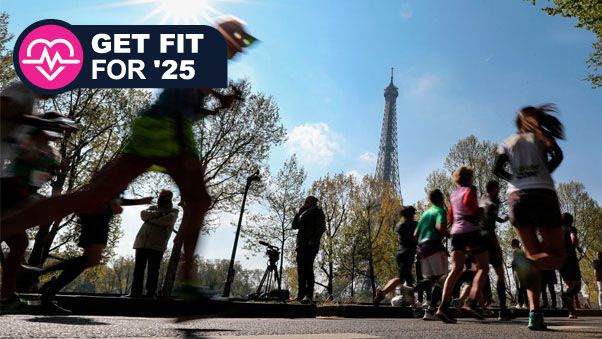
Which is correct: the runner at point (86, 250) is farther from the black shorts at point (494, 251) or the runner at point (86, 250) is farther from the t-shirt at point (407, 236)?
the t-shirt at point (407, 236)

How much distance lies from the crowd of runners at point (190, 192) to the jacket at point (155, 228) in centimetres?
247

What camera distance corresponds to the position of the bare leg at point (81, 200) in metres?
2.34

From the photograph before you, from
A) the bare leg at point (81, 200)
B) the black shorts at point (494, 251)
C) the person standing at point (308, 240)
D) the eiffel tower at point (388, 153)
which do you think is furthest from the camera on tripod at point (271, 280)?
the eiffel tower at point (388, 153)

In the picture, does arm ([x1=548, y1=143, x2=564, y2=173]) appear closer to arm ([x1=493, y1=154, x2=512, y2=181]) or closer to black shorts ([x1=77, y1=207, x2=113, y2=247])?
arm ([x1=493, y1=154, x2=512, y2=181])

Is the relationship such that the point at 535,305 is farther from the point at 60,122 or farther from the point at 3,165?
the point at 3,165

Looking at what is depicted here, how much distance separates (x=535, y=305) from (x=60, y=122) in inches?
169

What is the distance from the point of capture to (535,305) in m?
4.51

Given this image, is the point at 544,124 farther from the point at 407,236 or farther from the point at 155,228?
the point at 155,228

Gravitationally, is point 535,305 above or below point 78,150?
below

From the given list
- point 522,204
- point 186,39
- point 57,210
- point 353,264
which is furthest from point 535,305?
point 353,264

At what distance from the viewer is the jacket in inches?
299

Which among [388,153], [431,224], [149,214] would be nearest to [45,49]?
[149,214]

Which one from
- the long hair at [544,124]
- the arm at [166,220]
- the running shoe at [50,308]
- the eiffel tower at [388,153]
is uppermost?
the eiffel tower at [388,153]

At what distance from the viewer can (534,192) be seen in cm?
438
